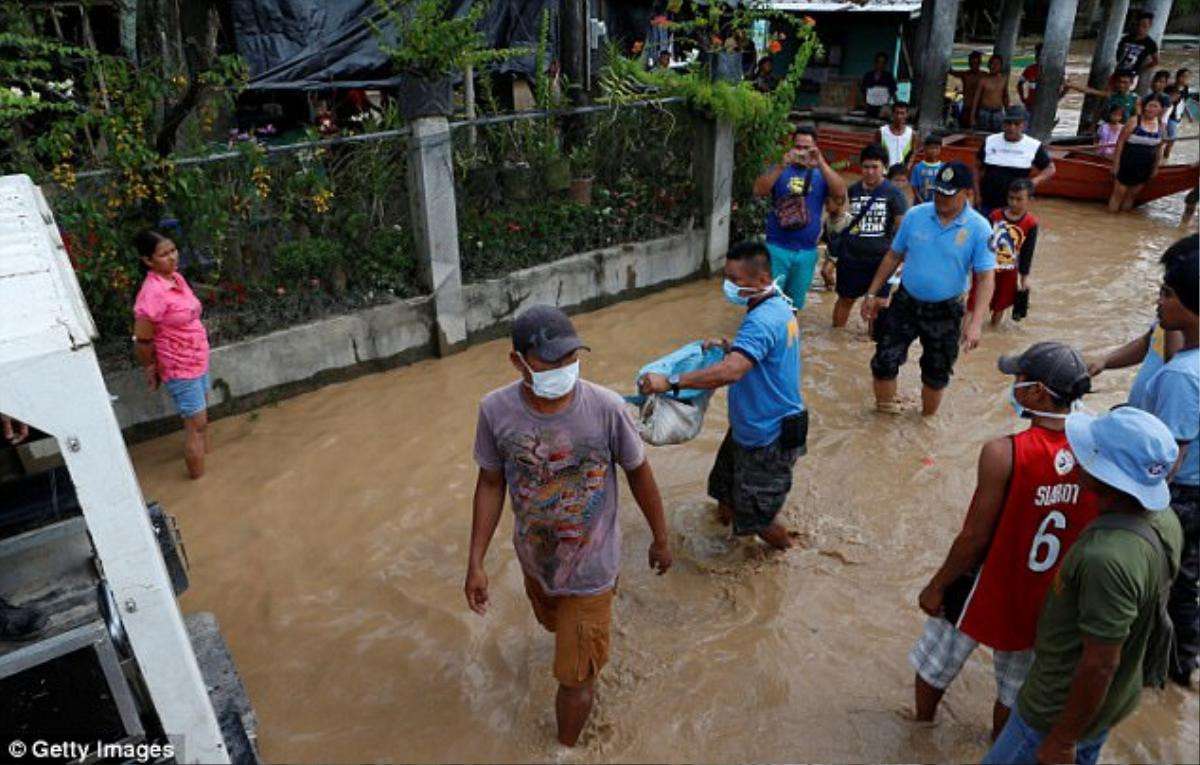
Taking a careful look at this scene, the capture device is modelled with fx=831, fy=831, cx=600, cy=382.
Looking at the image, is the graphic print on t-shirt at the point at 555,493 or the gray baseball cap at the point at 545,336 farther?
the graphic print on t-shirt at the point at 555,493

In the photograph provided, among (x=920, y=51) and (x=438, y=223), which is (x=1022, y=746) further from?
(x=920, y=51)

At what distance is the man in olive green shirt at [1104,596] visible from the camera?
2.21 m

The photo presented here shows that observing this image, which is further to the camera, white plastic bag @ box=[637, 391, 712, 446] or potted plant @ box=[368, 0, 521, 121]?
potted plant @ box=[368, 0, 521, 121]

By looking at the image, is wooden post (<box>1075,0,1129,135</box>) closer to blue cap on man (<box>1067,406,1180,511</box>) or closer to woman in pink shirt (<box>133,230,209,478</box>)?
blue cap on man (<box>1067,406,1180,511</box>)

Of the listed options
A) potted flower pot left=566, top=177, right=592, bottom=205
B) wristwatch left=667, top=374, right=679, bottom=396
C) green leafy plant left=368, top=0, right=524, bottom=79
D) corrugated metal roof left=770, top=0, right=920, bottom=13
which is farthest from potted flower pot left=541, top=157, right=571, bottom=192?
corrugated metal roof left=770, top=0, right=920, bottom=13

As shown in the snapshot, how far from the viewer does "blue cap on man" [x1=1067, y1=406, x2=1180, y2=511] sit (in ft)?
7.23

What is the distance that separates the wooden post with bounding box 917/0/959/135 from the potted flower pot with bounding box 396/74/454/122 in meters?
→ 9.69

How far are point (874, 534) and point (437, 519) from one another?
252cm

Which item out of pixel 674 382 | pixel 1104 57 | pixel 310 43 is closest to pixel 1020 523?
pixel 674 382

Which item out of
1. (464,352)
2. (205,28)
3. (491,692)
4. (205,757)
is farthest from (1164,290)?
(205,28)

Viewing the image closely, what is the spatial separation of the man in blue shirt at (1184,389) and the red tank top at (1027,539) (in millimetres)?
646

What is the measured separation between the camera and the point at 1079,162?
11.7m

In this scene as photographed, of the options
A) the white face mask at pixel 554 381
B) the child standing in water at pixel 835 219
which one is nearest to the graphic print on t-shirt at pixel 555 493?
the white face mask at pixel 554 381

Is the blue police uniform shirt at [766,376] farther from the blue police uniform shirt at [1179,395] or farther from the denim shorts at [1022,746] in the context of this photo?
the denim shorts at [1022,746]
